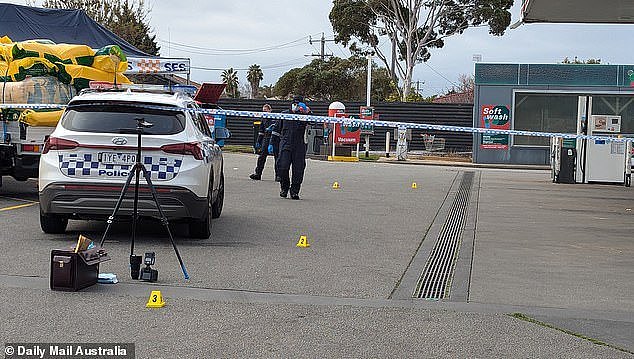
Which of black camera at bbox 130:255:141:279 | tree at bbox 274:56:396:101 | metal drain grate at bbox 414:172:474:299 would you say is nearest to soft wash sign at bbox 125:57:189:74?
metal drain grate at bbox 414:172:474:299

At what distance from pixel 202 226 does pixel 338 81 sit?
208 feet

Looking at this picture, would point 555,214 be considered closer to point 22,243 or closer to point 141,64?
point 22,243

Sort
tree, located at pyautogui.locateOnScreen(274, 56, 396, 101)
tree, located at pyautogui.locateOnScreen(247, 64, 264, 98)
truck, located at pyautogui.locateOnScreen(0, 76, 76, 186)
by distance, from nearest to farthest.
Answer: truck, located at pyautogui.locateOnScreen(0, 76, 76, 186) → tree, located at pyautogui.locateOnScreen(274, 56, 396, 101) → tree, located at pyautogui.locateOnScreen(247, 64, 264, 98)

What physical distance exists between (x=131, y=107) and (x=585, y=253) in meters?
5.62

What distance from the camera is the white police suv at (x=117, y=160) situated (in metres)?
10.1

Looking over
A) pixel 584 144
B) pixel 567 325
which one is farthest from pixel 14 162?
pixel 584 144

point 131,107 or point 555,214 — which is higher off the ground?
point 131,107

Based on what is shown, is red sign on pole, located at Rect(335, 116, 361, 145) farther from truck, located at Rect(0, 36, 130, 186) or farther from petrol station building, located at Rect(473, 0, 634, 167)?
truck, located at Rect(0, 36, 130, 186)

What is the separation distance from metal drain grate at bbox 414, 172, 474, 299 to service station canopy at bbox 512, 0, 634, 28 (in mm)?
4325

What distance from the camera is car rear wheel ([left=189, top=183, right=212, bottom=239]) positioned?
1070 cm

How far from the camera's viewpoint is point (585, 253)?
11148mm

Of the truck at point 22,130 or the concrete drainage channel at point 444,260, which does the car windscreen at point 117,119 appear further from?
the truck at point 22,130

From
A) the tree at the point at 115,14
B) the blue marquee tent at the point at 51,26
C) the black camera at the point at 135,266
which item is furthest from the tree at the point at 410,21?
the black camera at the point at 135,266

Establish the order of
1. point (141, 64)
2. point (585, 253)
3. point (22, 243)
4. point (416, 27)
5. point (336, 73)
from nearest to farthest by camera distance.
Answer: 1. point (22, 243)
2. point (585, 253)
3. point (141, 64)
4. point (416, 27)
5. point (336, 73)
